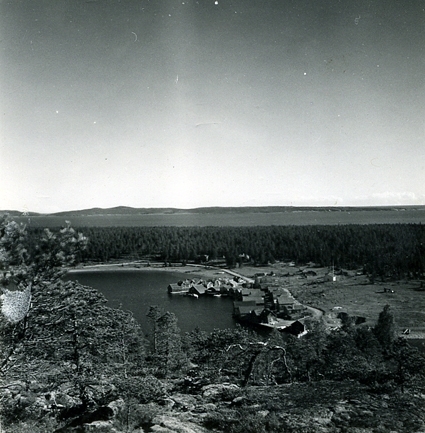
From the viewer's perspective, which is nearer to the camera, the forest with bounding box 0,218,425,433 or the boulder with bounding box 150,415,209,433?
the forest with bounding box 0,218,425,433

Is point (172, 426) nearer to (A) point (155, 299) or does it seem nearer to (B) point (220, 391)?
(B) point (220, 391)

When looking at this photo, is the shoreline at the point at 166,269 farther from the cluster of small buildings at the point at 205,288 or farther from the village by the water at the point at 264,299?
the cluster of small buildings at the point at 205,288

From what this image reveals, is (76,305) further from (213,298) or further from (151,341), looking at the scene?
(213,298)

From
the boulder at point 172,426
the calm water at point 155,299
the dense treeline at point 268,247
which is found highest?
the boulder at point 172,426

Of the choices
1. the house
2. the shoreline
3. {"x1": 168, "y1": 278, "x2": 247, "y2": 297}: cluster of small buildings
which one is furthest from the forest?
the shoreline

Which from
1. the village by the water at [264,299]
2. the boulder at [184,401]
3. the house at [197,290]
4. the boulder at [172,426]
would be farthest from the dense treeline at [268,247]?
the boulder at [172,426]

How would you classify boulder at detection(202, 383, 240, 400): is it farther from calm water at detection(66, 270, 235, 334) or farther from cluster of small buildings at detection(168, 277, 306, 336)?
cluster of small buildings at detection(168, 277, 306, 336)
